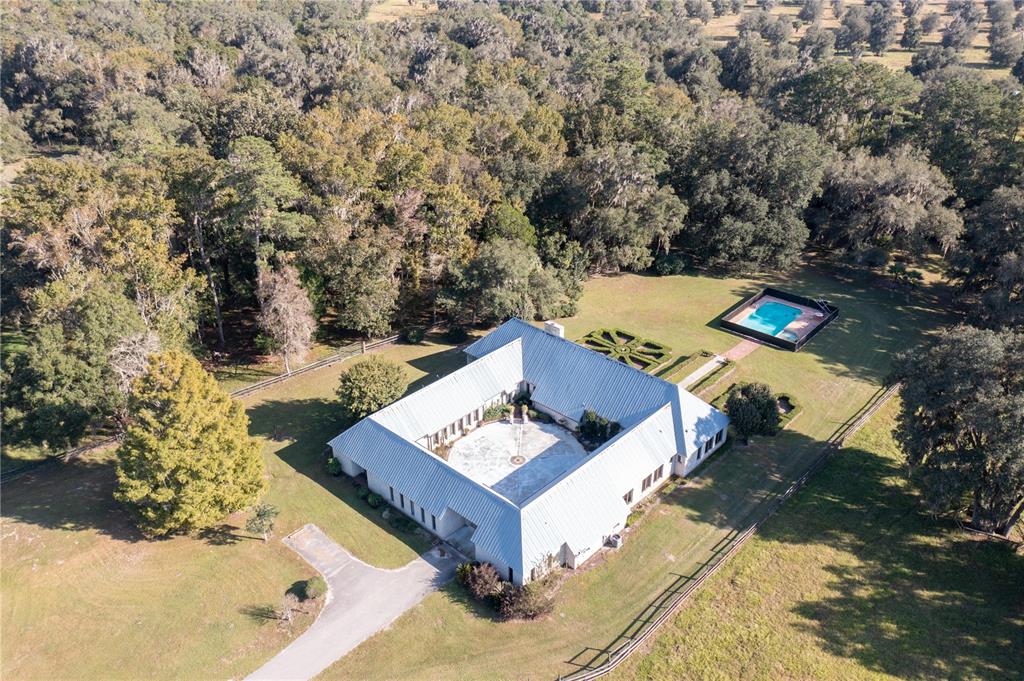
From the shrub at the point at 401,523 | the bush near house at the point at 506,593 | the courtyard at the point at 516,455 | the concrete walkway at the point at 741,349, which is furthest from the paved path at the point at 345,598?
the concrete walkway at the point at 741,349

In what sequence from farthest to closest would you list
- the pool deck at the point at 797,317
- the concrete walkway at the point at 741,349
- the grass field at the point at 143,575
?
1. the pool deck at the point at 797,317
2. the concrete walkway at the point at 741,349
3. the grass field at the point at 143,575

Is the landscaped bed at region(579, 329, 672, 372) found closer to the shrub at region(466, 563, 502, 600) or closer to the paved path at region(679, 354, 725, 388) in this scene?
the paved path at region(679, 354, 725, 388)

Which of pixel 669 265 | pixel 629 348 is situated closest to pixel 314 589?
pixel 629 348

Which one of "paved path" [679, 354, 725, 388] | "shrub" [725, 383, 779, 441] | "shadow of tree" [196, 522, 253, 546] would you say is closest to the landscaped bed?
"paved path" [679, 354, 725, 388]

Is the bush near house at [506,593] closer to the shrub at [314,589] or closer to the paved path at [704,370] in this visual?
the shrub at [314,589]

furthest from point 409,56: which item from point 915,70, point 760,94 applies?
point 915,70

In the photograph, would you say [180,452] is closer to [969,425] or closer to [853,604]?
[853,604]
